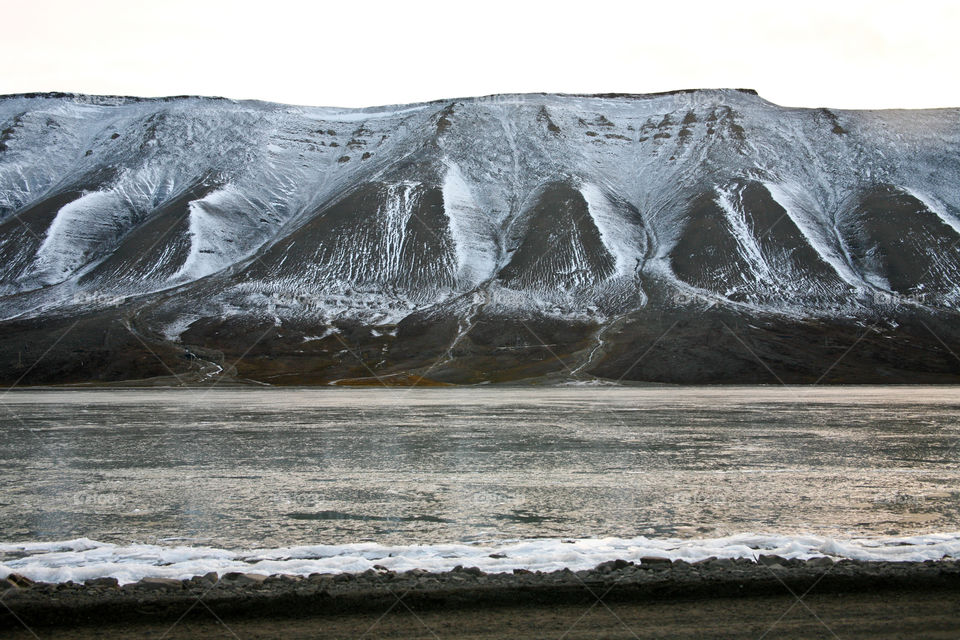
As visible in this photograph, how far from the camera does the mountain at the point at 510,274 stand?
384ft

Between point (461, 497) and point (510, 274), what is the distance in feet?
465

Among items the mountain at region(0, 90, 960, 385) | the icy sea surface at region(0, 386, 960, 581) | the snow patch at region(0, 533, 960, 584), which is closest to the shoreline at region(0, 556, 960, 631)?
the snow patch at region(0, 533, 960, 584)

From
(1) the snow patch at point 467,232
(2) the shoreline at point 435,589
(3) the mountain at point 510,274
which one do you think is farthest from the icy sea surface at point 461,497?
(1) the snow patch at point 467,232

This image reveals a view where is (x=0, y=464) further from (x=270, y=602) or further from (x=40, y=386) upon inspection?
(x=40, y=386)

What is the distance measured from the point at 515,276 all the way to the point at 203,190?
286ft

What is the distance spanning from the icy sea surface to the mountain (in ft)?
251

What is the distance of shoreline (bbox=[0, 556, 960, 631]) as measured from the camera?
9.44 m

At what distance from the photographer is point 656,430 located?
115ft

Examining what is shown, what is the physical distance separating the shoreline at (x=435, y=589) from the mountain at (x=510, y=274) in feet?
312

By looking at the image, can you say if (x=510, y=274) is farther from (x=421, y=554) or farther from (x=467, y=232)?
(x=421, y=554)

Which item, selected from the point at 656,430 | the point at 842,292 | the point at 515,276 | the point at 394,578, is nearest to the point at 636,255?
the point at 515,276

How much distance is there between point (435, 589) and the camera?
996cm

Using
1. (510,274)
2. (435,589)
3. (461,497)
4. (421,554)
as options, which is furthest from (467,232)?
(435,589)

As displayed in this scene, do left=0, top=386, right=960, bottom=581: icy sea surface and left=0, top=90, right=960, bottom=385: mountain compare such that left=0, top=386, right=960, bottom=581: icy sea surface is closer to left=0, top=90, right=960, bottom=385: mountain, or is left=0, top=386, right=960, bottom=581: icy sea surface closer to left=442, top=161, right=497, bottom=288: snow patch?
left=0, top=90, right=960, bottom=385: mountain
